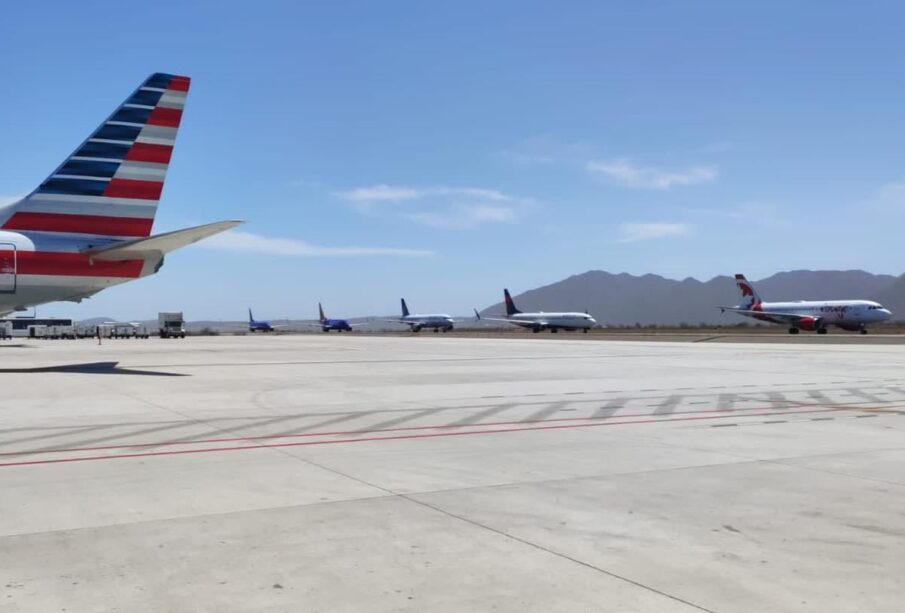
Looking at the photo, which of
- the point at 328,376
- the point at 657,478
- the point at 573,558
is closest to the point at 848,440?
the point at 657,478

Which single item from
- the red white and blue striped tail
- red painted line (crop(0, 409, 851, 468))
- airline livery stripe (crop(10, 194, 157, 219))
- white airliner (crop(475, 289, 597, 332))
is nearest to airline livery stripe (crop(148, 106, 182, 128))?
the red white and blue striped tail

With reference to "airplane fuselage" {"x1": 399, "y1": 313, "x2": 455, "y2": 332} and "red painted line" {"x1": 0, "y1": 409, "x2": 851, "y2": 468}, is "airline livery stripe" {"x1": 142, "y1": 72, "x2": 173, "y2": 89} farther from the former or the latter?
"airplane fuselage" {"x1": 399, "y1": 313, "x2": 455, "y2": 332}

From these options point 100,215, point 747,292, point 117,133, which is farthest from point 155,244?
point 747,292

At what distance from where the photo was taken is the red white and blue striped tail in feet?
83.9

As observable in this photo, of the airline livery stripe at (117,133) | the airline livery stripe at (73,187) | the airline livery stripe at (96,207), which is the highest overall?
the airline livery stripe at (117,133)

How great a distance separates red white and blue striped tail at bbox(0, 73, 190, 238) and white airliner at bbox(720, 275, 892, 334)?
75107mm

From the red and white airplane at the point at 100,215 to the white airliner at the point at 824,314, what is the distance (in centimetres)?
7531

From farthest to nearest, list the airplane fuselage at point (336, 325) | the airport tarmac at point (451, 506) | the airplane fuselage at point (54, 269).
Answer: the airplane fuselage at point (336, 325), the airplane fuselage at point (54, 269), the airport tarmac at point (451, 506)

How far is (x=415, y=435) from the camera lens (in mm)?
11617

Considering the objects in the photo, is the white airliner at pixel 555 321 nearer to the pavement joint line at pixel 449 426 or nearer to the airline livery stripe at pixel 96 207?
the airline livery stripe at pixel 96 207

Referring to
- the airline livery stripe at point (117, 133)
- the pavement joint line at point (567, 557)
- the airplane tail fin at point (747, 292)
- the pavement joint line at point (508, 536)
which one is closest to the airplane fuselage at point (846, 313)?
the airplane tail fin at point (747, 292)

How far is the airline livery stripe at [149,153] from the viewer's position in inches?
1051

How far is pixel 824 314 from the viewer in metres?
86.9

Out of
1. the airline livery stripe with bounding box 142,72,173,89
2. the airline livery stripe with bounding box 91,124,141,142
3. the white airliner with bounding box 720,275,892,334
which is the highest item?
the airline livery stripe with bounding box 142,72,173,89
